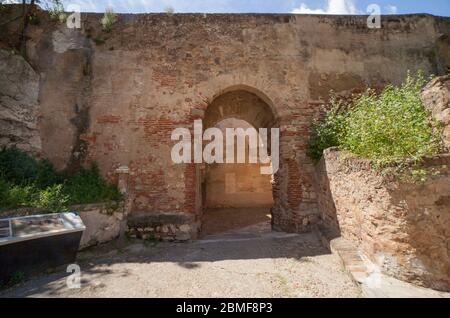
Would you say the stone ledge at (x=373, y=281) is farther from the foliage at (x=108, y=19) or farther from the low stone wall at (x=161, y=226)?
the foliage at (x=108, y=19)

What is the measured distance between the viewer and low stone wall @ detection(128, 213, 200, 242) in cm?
578

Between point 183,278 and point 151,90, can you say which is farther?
point 151,90

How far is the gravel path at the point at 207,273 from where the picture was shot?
127 inches

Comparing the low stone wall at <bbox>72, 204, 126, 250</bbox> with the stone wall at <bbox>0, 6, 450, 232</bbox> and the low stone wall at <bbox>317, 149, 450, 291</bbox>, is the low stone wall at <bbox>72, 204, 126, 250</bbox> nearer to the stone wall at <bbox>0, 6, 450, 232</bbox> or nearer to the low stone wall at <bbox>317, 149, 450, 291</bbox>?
the stone wall at <bbox>0, 6, 450, 232</bbox>

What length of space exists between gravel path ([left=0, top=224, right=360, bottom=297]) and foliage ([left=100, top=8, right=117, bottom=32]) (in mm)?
5158

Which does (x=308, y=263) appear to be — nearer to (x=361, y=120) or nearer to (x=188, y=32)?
(x=361, y=120)

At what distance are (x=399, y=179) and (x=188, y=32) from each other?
555 cm

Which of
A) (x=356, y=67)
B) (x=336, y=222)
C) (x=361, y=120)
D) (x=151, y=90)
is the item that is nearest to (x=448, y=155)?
(x=361, y=120)

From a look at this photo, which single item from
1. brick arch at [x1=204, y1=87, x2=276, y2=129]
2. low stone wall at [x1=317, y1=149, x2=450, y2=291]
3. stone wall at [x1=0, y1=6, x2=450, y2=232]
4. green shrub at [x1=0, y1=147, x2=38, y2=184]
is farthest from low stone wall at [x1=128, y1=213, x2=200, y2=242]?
low stone wall at [x1=317, y1=149, x2=450, y2=291]

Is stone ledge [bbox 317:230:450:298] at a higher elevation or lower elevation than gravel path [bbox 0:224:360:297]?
higher

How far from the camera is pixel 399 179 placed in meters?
3.24

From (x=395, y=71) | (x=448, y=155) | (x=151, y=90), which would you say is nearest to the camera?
(x=448, y=155)

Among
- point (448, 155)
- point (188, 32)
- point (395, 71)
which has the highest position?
point (188, 32)

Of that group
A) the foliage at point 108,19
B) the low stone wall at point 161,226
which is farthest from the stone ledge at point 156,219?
the foliage at point 108,19
